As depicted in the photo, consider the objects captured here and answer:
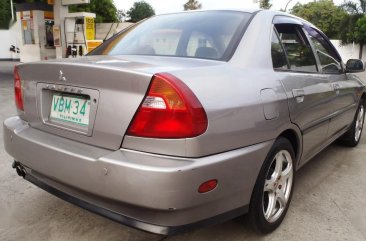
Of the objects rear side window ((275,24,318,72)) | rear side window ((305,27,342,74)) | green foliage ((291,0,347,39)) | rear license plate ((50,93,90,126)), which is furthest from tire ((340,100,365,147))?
green foliage ((291,0,347,39))

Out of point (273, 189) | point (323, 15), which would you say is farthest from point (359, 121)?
point (323, 15)

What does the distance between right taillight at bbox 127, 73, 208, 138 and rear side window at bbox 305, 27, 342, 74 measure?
2.06m

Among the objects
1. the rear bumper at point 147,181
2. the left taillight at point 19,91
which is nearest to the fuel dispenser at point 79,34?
the left taillight at point 19,91

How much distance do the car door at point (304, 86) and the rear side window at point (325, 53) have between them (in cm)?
20

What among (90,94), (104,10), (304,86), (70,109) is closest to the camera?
(90,94)

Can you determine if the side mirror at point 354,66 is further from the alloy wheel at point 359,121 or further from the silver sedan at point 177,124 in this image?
the silver sedan at point 177,124

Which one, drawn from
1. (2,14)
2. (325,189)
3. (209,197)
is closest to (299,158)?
(325,189)

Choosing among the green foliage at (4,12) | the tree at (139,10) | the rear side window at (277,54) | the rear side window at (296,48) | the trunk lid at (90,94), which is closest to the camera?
the trunk lid at (90,94)

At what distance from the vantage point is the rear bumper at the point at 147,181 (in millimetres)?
1877

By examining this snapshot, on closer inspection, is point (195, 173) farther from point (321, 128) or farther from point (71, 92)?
point (321, 128)

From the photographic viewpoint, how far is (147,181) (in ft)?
6.11

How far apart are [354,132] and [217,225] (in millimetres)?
2889

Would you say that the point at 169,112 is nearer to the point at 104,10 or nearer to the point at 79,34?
the point at 79,34

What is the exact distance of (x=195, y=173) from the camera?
1.89 metres
